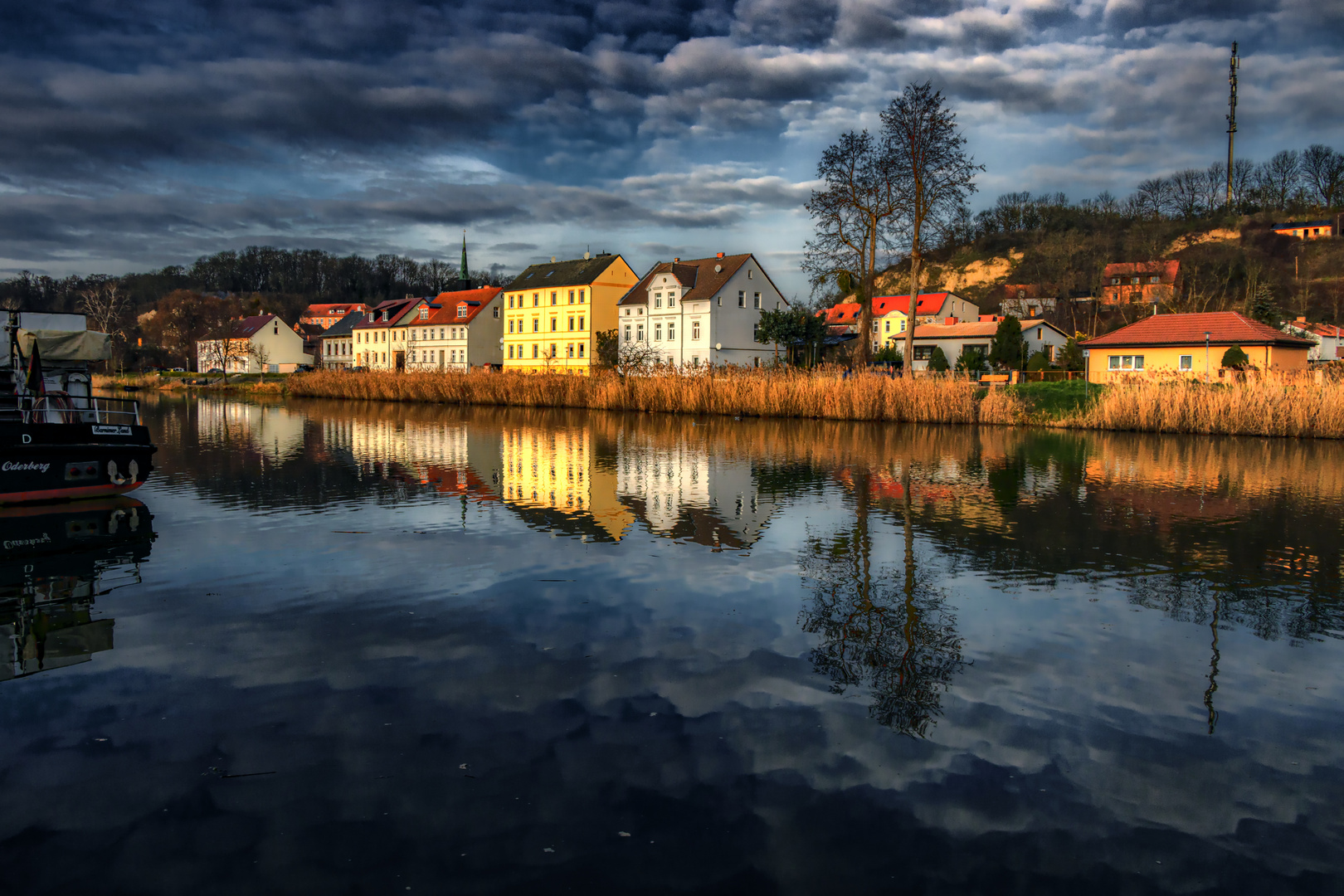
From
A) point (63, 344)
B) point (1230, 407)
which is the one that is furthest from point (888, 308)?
point (63, 344)

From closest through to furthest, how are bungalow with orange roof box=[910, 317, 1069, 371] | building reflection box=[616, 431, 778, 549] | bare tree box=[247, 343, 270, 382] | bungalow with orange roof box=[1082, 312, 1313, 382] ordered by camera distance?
building reflection box=[616, 431, 778, 549], bungalow with orange roof box=[1082, 312, 1313, 382], bungalow with orange roof box=[910, 317, 1069, 371], bare tree box=[247, 343, 270, 382]

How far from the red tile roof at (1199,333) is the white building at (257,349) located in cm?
7893

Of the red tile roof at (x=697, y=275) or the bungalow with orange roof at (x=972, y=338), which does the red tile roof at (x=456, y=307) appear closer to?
the red tile roof at (x=697, y=275)

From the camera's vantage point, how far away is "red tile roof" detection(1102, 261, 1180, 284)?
325ft

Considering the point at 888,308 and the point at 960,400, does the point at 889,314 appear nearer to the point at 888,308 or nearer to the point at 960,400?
the point at 888,308

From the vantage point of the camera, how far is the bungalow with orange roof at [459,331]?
9012cm

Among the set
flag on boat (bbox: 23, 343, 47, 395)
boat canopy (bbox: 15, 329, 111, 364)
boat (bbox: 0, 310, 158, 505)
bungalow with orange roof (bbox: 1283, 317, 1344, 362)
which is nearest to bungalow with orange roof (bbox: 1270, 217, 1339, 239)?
bungalow with orange roof (bbox: 1283, 317, 1344, 362)

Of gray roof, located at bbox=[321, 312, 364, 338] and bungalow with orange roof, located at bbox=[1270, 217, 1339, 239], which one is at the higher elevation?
bungalow with orange roof, located at bbox=[1270, 217, 1339, 239]

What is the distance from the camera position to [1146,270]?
332ft

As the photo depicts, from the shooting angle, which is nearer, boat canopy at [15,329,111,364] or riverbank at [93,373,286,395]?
boat canopy at [15,329,111,364]

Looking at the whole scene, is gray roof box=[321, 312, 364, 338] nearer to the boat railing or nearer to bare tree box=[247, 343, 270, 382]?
bare tree box=[247, 343, 270, 382]

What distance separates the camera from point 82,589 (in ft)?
28.4

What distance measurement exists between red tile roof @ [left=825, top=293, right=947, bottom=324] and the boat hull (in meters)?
86.1

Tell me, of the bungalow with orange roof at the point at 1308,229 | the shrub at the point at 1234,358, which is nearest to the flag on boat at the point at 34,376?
the shrub at the point at 1234,358
